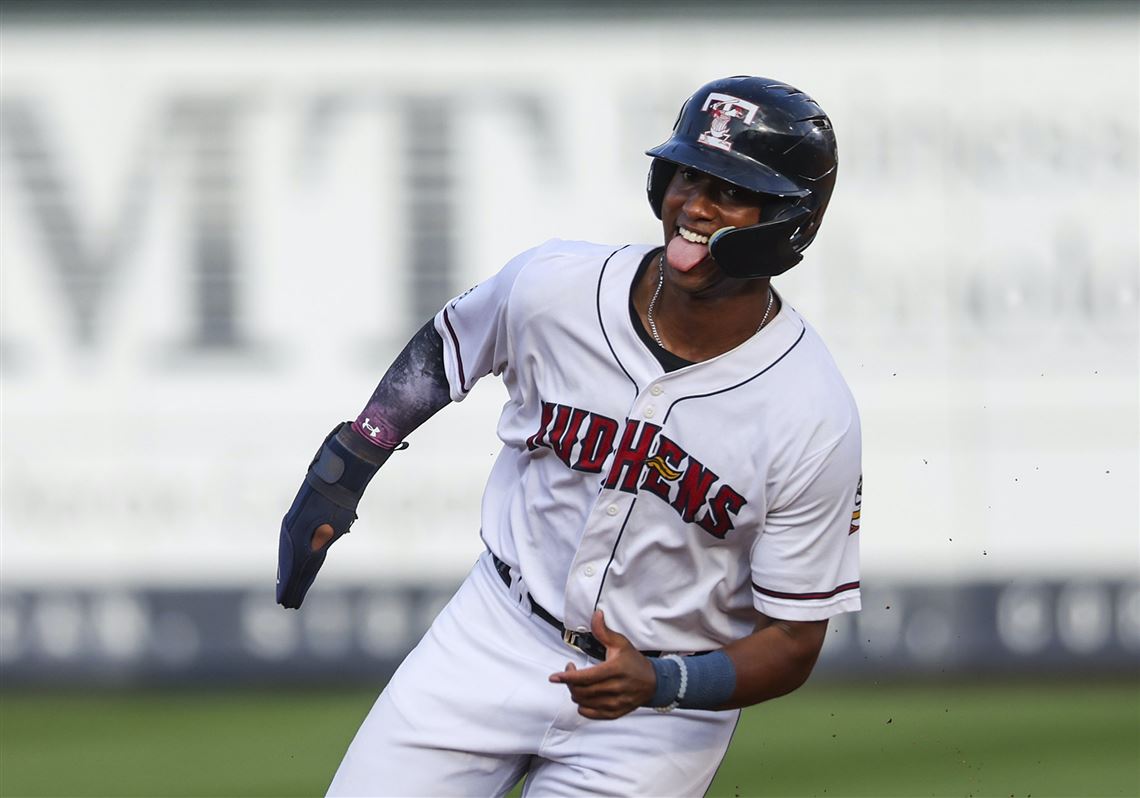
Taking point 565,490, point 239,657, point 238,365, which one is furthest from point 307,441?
point 565,490

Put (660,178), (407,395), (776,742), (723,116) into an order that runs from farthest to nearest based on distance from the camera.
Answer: (776,742) → (407,395) → (660,178) → (723,116)

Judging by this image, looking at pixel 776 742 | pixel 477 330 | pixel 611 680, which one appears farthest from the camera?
pixel 776 742

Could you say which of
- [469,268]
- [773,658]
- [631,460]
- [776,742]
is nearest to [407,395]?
[631,460]

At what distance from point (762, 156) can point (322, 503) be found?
1.29 metres

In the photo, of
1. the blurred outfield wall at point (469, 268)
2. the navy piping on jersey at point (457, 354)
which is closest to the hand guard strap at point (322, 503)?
the navy piping on jersey at point (457, 354)

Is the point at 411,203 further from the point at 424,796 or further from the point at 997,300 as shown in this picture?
the point at 424,796

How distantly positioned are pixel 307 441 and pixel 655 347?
584cm

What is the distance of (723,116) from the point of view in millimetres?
3529

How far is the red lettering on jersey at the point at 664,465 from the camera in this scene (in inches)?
138

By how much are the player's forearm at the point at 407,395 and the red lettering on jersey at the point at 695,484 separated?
0.75 metres

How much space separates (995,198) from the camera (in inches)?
374

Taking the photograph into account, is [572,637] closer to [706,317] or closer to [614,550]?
[614,550]

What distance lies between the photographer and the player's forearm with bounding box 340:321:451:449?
13.2 ft

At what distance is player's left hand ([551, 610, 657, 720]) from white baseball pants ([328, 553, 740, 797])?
314mm
